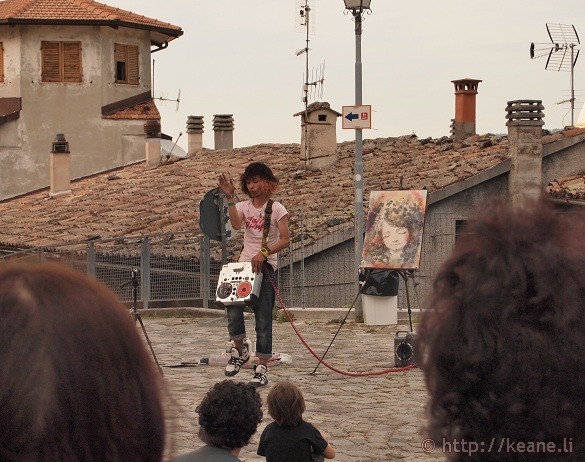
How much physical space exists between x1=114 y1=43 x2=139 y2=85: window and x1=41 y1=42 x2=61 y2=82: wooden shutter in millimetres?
1912

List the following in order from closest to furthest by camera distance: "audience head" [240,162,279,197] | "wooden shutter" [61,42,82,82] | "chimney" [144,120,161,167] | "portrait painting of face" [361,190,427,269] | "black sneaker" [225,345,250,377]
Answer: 1. "audience head" [240,162,279,197]
2. "black sneaker" [225,345,250,377]
3. "portrait painting of face" [361,190,427,269]
4. "chimney" [144,120,161,167]
5. "wooden shutter" [61,42,82,82]

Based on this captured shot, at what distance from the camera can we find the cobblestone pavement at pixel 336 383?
29.1ft

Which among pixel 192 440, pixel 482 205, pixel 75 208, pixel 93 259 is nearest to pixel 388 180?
pixel 93 259

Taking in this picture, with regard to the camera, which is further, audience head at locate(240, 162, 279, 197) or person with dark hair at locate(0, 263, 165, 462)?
audience head at locate(240, 162, 279, 197)

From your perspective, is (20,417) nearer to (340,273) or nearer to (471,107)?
(340,273)

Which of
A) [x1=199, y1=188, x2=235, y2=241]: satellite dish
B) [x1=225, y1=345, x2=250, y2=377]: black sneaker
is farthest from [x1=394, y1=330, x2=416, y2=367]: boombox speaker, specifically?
[x1=199, y1=188, x2=235, y2=241]: satellite dish

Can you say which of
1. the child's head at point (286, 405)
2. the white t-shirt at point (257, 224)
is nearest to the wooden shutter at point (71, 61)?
the white t-shirt at point (257, 224)

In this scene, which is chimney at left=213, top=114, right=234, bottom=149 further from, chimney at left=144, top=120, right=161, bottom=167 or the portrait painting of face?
the portrait painting of face

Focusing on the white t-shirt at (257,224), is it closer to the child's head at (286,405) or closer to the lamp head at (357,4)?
the child's head at (286,405)

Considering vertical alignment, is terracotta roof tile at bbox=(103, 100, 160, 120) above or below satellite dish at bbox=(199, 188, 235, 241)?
above

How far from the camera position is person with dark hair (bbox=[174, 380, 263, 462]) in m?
5.36

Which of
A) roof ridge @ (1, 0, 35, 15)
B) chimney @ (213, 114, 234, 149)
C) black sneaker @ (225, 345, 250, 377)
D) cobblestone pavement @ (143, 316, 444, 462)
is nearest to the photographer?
cobblestone pavement @ (143, 316, 444, 462)

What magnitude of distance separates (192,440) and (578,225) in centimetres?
680

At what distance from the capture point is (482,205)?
2475mm
